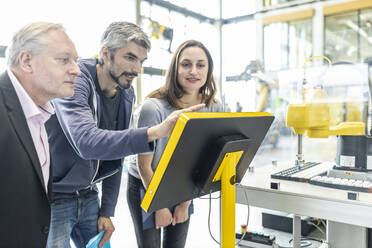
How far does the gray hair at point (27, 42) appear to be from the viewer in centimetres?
95

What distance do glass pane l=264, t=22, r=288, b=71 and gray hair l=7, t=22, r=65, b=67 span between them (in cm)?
826

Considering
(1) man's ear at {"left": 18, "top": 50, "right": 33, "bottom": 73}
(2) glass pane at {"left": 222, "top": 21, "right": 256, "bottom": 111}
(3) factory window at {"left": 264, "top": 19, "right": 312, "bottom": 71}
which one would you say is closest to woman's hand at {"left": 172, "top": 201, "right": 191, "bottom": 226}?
(1) man's ear at {"left": 18, "top": 50, "right": 33, "bottom": 73}

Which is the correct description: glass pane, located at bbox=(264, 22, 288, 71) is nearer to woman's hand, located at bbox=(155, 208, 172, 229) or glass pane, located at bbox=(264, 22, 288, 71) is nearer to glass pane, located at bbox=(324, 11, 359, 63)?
glass pane, located at bbox=(324, 11, 359, 63)

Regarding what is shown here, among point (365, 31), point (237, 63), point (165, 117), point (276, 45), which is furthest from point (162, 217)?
point (365, 31)

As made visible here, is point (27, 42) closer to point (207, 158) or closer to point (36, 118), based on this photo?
point (36, 118)

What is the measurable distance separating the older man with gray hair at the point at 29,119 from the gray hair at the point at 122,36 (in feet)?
0.94

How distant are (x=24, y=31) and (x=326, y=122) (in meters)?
1.35

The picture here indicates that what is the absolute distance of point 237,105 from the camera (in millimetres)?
3135

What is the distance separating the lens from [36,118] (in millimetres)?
1002

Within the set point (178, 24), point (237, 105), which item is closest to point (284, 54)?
point (178, 24)

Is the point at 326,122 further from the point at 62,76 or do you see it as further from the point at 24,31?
the point at 24,31

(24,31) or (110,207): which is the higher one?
(24,31)

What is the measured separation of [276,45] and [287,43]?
56cm

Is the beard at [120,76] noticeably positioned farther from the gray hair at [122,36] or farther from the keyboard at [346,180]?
the keyboard at [346,180]
